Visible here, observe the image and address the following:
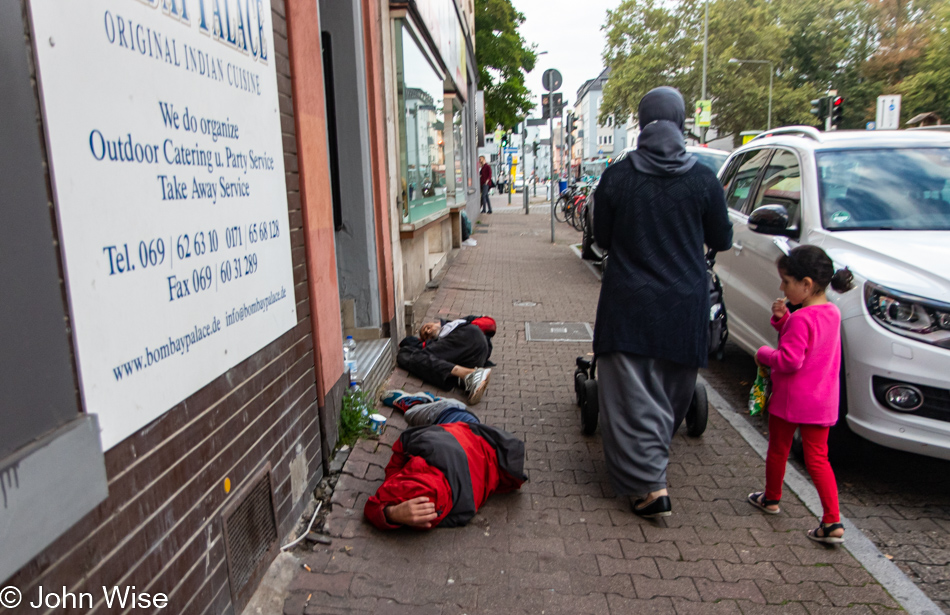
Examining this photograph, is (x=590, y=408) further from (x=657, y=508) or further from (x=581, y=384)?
(x=657, y=508)

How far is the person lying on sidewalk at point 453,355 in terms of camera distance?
5426mm

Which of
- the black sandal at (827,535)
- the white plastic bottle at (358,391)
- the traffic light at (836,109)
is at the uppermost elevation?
the traffic light at (836,109)

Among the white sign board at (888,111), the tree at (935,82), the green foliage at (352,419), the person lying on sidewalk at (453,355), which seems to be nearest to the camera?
the green foliage at (352,419)

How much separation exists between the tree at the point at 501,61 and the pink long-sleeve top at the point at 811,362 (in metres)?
26.8

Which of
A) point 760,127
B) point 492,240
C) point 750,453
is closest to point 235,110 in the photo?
point 750,453

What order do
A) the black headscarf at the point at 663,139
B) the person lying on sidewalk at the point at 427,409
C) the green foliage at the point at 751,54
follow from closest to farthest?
the black headscarf at the point at 663,139, the person lying on sidewalk at the point at 427,409, the green foliage at the point at 751,54

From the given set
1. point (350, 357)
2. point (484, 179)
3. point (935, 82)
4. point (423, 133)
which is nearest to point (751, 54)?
point (935, 82)

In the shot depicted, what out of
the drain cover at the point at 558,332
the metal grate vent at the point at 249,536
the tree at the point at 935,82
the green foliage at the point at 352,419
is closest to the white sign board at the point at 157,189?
the metal grate vent at the point at 249,536

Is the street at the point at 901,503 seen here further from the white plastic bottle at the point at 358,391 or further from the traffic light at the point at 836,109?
the traffic light at the point at 836,109

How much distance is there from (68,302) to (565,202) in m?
20.6

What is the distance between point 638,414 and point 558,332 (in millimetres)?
4164

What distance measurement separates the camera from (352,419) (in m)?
4.33

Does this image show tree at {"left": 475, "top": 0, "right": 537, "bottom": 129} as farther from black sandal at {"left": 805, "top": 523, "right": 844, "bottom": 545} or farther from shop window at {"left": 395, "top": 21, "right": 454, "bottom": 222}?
black sandal at {"left": 805, "top": 523, "right": 844, "bottom": 545}

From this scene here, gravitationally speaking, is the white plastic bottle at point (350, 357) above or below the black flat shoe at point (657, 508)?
above
